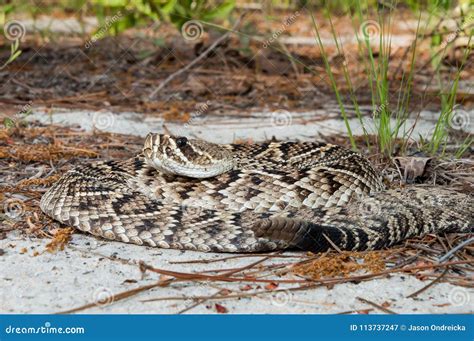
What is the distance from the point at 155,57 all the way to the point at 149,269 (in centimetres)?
640

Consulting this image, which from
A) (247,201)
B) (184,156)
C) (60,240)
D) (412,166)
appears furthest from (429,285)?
(60,240)

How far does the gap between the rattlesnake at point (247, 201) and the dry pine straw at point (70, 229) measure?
9cm

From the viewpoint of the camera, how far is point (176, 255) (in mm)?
4133

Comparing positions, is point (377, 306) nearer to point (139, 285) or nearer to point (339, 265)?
point (339, 265)

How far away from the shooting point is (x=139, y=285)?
3674 millimetres

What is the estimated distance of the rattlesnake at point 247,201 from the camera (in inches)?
162

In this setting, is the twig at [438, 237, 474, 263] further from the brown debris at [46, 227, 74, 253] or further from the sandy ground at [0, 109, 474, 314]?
the brown debris at [46, 227, 74, 253]

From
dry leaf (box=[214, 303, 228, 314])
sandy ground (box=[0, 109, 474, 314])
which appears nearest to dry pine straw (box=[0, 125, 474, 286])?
sandy ground (box=[0, 109, 474, 314])

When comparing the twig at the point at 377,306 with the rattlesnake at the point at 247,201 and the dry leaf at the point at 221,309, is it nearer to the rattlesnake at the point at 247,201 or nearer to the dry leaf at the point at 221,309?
the rattlesnake at the point at 247,201

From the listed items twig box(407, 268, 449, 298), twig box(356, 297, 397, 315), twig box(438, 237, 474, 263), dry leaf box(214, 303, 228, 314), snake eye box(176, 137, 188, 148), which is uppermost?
snake eye box(176, 137, 188, 148)

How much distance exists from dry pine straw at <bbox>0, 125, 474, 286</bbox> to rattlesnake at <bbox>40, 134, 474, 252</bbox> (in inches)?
3.6

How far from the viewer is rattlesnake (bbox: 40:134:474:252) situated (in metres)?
4.12

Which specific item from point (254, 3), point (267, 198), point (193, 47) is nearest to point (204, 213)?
point (267, 198)

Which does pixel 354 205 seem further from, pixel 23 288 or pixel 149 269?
pixel 23 288
